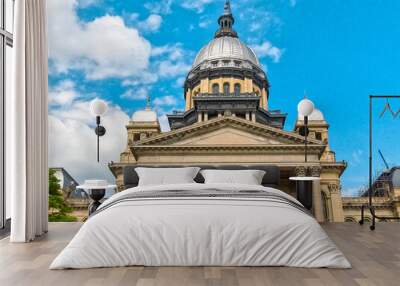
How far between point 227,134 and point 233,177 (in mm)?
9161

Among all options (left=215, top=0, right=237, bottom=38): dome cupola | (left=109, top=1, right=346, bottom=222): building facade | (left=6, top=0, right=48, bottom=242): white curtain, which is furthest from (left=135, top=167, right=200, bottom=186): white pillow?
(left=215, top=0, right=237, bottom=38): dome cupola

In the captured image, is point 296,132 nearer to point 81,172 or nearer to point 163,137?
point 163,137

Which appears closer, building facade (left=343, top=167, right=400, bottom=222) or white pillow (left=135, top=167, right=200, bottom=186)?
white pillow (left=135, top=167, right=200, bottom=186)

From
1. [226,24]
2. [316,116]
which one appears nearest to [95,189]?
[316,116]

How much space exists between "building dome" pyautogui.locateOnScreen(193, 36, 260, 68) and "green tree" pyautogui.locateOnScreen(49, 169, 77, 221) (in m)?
10.0

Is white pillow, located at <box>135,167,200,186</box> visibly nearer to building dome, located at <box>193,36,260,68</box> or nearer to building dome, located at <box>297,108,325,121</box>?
building dome, located at <box>297,108,325,121</box>

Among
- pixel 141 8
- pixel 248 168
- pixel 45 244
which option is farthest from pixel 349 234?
pixel 141 8

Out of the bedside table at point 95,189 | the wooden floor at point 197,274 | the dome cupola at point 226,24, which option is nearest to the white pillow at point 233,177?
the bedside table at point 95,189

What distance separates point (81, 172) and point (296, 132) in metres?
7.59

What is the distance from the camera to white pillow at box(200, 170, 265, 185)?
487 cm

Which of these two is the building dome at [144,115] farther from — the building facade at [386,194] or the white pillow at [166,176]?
the white pillow at [166,176]

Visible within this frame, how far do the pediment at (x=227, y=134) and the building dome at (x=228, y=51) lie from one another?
17.1 feet

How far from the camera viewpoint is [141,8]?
11.7 meters

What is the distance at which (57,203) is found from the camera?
10.0 metres
